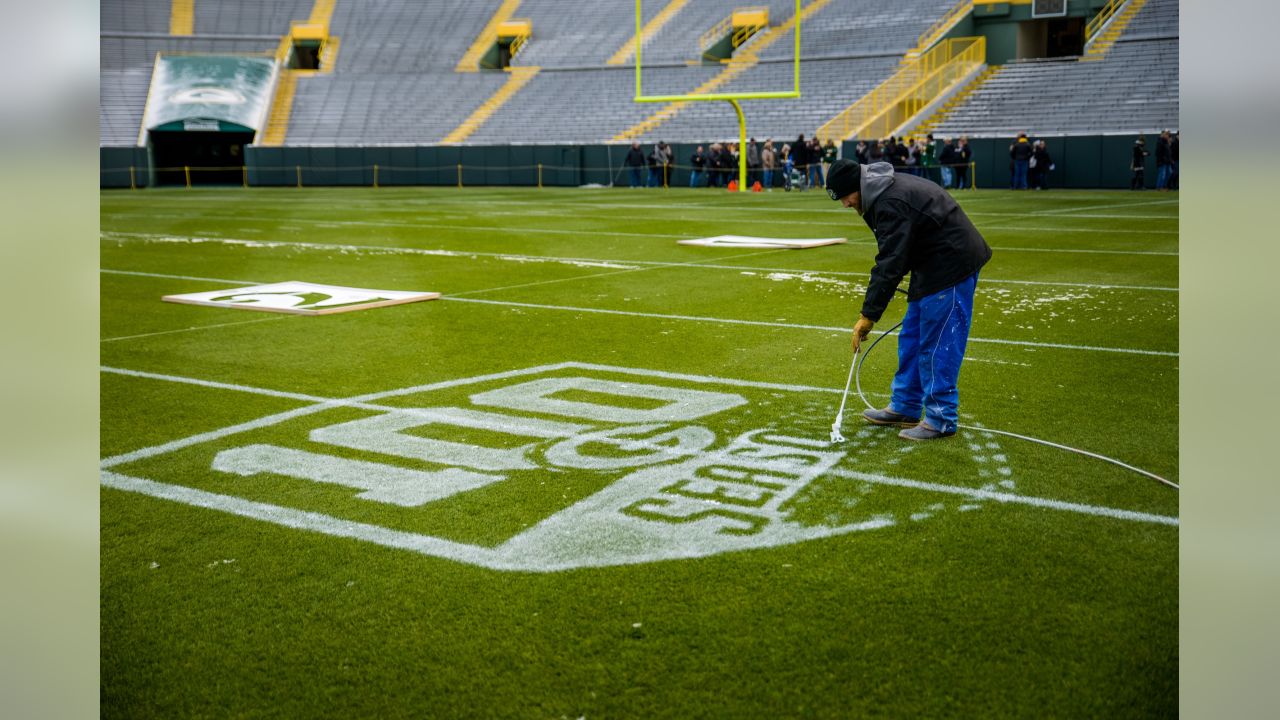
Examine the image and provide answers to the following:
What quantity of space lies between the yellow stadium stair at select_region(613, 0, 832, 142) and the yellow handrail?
35.6ft

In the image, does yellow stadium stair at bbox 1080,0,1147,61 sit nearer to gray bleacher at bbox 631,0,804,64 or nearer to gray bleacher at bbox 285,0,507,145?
gray bleacher at bbox 631,0,804,64

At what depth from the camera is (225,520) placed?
5066mm

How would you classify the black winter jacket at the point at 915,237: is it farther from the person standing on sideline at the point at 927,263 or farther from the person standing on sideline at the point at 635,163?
the person standing on sideline at the point at 635,163

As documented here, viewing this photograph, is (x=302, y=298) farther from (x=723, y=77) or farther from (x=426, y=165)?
(x=723, y=77)

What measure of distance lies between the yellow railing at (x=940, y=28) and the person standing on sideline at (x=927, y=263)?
37.9 meters

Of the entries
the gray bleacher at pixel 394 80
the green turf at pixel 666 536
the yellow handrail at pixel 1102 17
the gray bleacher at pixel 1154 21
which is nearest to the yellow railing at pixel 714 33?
the gray bleacher at pixel 394 80

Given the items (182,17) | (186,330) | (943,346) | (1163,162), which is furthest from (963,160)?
(182,17)

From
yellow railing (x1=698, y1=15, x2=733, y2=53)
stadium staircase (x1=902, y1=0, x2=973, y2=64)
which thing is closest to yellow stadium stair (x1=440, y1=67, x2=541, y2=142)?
yellow railing (x1=698, y1=15, x2=733, y2=53)

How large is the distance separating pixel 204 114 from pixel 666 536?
4783 cm

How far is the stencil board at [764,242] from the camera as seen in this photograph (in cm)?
1727

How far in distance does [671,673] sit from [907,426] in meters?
3.51

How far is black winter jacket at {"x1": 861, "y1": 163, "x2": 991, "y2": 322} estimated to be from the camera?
20.3ft
